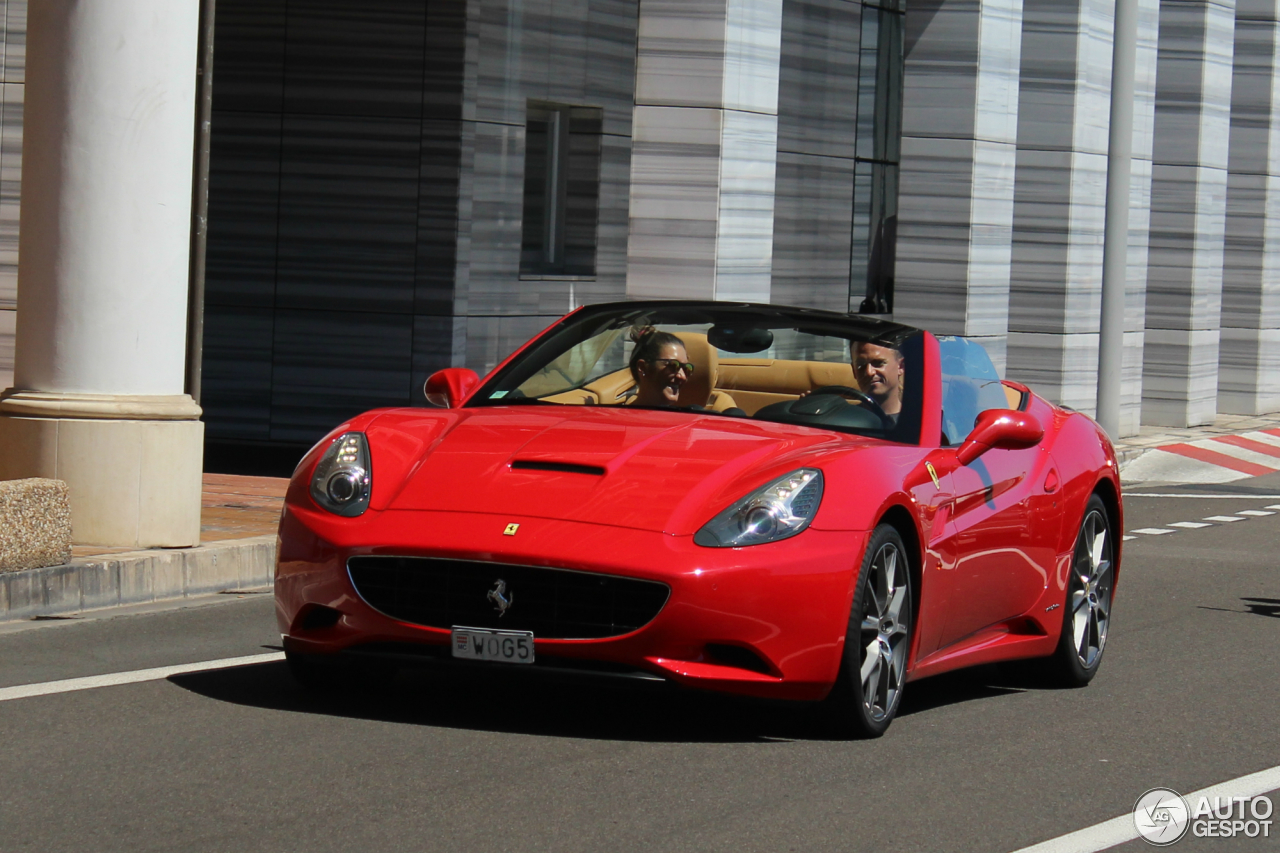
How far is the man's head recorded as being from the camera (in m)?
7.07

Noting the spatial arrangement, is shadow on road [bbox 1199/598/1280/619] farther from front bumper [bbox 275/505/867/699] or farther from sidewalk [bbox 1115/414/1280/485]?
sidewalk [bbox 1115/414/1280/485]

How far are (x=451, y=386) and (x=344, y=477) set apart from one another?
1.06 m

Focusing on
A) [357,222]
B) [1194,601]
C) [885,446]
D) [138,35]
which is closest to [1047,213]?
[357,222]

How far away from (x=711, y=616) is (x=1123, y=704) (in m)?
2.31

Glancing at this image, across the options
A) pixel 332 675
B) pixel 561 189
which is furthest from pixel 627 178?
pixel 332 675

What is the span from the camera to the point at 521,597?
5.91 metres

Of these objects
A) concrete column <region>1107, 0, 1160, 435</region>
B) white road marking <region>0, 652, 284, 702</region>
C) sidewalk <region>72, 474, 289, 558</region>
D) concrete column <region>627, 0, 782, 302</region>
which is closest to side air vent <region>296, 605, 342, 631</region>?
white road marking <region>0, 652, 284, 702</region>

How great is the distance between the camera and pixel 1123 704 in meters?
7.45

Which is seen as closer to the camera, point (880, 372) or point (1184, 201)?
point (880, 372)

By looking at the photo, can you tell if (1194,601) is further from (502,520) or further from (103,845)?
(103,845)

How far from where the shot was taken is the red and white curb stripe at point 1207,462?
19.5 m

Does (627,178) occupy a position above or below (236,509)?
above

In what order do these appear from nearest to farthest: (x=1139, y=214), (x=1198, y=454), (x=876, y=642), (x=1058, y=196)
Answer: (x=876, y=642) → (x=1198, y=454) → (x=1058, y=196) → (x=1139, y=214)

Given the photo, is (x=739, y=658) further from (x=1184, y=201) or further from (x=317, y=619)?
(x=1184, y=201)
